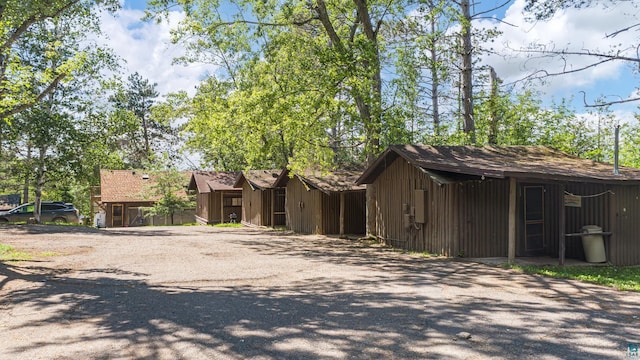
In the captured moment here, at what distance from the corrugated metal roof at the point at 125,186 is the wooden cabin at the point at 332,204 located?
17.0 metres

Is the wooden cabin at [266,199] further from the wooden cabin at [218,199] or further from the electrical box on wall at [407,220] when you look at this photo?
the electrical box on wall at [407,220]

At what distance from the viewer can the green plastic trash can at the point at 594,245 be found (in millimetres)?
12242

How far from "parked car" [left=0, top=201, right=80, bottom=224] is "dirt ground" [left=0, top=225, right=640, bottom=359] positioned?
70.1ft

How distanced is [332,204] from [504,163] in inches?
403

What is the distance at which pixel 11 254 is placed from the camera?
1201 cm

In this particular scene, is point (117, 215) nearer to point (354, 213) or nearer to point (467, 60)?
point (354, 213)

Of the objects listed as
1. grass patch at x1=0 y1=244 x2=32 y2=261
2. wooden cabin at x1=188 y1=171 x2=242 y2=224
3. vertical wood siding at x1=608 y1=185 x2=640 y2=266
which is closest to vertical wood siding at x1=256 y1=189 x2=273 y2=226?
wooden cabin at x1=188 y1=171 x2=242 y2=224

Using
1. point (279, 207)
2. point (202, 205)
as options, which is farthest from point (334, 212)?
point (202, 205)

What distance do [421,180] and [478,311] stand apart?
789cm

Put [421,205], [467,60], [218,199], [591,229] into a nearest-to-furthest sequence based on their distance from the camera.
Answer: [591,229] → [421,205] → [467,60] → [218,199]

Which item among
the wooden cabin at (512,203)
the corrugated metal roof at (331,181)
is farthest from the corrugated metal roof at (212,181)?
the wooden cabin at (512,203)

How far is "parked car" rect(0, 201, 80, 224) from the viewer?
1179 inches

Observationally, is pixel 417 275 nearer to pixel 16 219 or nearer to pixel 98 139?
pixel 98 139

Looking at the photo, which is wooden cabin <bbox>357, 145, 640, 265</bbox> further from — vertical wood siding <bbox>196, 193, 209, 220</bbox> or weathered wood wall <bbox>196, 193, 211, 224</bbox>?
vertical wood siding <bbox>196, 193, 209, 220</bbox>
